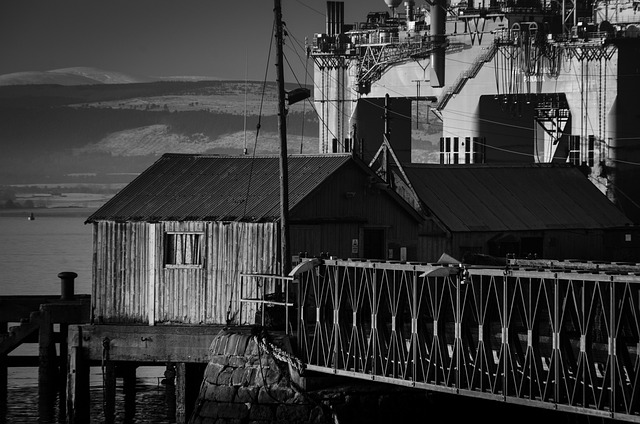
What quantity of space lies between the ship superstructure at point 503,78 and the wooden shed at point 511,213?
14.2m

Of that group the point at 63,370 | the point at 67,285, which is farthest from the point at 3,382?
the point at 67,285

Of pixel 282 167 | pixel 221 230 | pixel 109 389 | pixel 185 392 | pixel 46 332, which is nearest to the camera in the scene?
pixel 185 392

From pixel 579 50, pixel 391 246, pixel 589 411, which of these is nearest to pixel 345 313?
pixel 391 246

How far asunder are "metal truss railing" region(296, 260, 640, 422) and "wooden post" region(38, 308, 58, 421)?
9230 millimetres

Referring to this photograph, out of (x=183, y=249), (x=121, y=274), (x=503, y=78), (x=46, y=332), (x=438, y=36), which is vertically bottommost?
(x=46, y=332)

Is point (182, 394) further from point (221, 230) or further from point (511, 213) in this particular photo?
point (511, 213)

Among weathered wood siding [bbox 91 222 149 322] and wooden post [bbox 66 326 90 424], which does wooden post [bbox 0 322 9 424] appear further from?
wooden post [bbox 66 326 90 424]

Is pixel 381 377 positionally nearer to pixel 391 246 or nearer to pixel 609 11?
pixel 391 246

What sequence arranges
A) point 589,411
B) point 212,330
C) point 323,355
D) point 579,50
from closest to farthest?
point 589,411, point 323,355, point 212,330, point 579,50

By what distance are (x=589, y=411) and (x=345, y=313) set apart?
41.8ft

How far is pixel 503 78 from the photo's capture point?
94.8m

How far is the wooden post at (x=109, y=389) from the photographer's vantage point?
48.4 metres

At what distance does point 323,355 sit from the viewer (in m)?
44.2

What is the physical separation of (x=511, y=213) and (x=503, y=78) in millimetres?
33742
